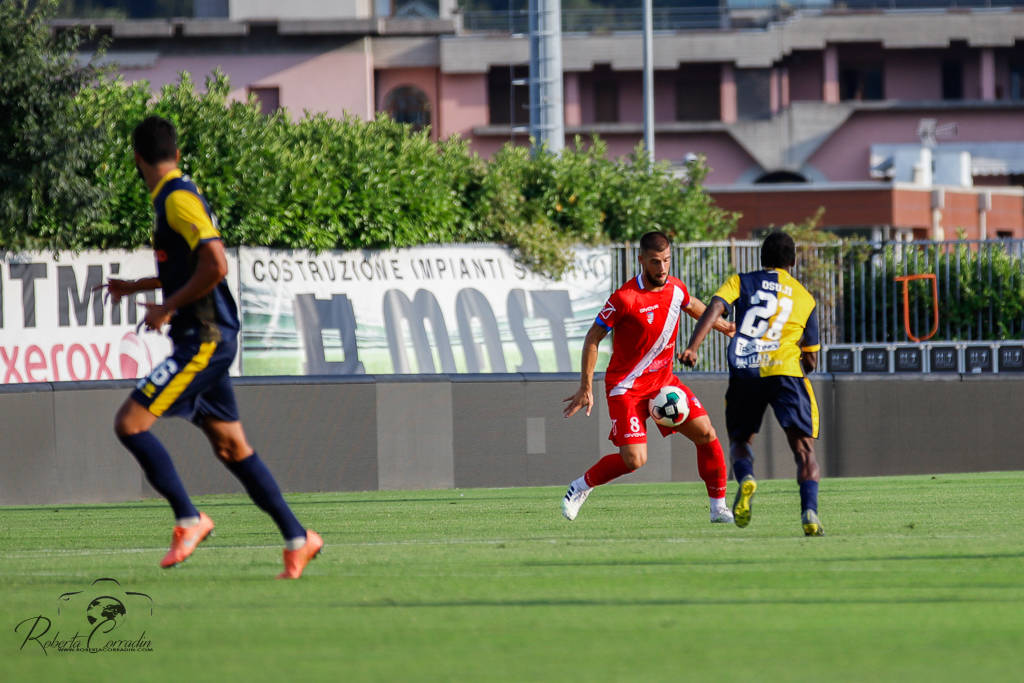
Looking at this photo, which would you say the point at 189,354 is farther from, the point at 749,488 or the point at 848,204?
the point at 848,204

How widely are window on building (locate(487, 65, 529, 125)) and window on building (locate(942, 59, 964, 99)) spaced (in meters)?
16.0

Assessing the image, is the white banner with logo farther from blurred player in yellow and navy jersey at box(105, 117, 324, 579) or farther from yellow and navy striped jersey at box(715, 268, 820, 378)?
blurred player in yellow and navy jersey at box(105, 117, 324, 579)

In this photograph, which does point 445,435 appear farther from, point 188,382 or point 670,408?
point 188,382

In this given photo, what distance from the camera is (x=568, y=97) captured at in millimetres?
61938

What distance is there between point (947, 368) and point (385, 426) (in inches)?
287

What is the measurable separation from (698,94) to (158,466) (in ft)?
186

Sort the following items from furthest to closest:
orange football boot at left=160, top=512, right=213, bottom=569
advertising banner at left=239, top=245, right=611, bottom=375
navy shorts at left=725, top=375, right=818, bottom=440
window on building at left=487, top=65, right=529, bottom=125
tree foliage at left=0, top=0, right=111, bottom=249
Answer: window on building at left=487, top=65, right=529, bottom=125
advertising banner at left=239, top=245, right=611, bottom=375
tree foliage at left=0, top=0, right=111, bottom=249
navy shorts at left=725, top=375, right=818, bottom=440
orange football boot at left=160, top=512, right=213, bottom=569

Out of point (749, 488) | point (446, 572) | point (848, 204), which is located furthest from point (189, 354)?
point (848, 204)

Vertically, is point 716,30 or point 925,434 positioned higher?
point 716,30

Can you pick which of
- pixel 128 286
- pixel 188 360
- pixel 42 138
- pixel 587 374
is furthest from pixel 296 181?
pixel 188 360

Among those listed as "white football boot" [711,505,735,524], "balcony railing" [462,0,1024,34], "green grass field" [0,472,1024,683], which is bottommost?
"white football boot" [711,505,735,524]

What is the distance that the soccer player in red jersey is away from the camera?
996cm

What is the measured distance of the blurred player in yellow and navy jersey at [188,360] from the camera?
23.4 feet

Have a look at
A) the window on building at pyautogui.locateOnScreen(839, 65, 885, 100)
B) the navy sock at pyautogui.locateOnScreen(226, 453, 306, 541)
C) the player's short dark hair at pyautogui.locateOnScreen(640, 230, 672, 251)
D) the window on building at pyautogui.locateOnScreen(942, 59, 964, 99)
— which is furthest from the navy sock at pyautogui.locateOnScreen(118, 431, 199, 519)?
the window on building at pyautogui.locateOnScreen(942, 59, 964, 99)
